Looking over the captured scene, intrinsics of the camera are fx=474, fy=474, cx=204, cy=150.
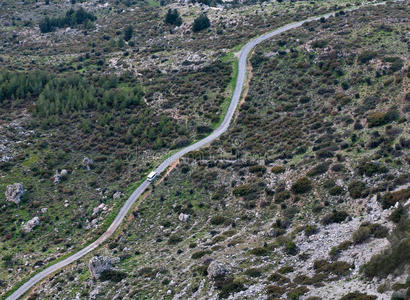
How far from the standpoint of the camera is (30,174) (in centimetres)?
7981

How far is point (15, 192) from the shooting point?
244 ft

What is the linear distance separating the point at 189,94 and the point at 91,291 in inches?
2208

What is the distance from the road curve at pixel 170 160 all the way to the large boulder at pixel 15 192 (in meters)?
16.3

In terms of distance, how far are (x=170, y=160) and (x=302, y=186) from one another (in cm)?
2901

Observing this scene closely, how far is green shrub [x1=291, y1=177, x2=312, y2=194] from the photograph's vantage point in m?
59.8

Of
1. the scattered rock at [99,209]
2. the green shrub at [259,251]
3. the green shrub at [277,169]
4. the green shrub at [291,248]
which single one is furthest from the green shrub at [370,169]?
the scattered rock at [99,209]

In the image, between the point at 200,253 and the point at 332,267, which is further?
the point at 200,253

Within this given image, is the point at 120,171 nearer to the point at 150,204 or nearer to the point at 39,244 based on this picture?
the point at 150,204

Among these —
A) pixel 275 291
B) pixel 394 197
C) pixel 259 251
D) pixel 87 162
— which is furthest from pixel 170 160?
pixel 275 291

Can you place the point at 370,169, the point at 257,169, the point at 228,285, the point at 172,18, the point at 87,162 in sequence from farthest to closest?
the point at 172,18, the point at 87,162, the point at 257,169, the point at 370,169, the point at 228,285

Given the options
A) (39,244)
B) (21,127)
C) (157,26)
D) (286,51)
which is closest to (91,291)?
(39,244)

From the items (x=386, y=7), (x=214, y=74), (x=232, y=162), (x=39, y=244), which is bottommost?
(x=39, y=244)

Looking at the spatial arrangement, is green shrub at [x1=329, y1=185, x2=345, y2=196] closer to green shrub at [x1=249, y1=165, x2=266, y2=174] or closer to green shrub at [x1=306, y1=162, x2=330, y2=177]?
green shrub at [x1=306, y1=162, x2=330, y2=177]

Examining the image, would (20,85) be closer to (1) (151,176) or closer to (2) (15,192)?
(2) (15,192)
